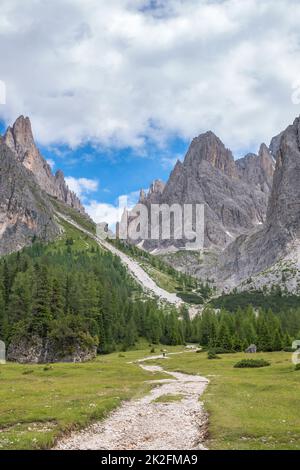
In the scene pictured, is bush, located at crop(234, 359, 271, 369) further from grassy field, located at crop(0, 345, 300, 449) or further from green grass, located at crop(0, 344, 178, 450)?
green grass, located at crop(0, 344, 178, 450)

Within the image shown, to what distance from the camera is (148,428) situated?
29016 millimetres

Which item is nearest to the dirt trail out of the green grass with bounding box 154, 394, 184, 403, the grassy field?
the green grass with bounding box 154, 394, 184, 403

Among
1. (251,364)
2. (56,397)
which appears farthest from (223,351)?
(56,397)

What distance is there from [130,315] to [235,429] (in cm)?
12585

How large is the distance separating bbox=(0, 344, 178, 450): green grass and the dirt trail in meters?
1.33

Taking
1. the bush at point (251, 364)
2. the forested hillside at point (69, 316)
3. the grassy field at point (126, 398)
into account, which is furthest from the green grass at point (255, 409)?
the forested hillside at point (69, 316)

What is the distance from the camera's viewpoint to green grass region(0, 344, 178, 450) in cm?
2688

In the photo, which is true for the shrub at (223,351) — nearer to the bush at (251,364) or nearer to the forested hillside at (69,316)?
the forested hillside at (69,316)

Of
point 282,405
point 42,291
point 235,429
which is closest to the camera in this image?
point 235,429

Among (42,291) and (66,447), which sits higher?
(42,291)

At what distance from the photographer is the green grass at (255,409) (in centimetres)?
2486

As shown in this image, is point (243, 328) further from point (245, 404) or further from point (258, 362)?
point (245, 404)
